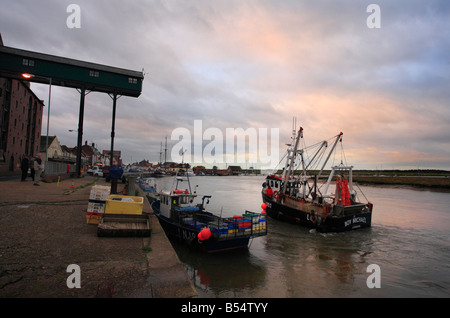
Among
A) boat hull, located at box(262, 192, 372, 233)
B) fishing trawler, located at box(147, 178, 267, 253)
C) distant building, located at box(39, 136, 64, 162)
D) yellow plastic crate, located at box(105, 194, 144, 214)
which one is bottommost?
boat hull, located at box(262, 192, 372, 233)

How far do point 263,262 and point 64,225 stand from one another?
9.26 metres

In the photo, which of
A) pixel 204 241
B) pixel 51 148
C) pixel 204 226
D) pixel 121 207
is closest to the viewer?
pixel 121 207

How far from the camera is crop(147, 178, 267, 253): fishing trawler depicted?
12.2 metres

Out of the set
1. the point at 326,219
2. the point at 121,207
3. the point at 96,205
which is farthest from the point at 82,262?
the point at 326,219

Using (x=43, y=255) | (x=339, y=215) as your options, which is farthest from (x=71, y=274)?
(x=339, y=215)

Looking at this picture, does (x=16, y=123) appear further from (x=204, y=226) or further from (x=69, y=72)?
(x=204, y=226)

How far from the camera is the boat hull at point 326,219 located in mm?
19078

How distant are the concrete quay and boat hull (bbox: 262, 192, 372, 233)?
13.1 meters

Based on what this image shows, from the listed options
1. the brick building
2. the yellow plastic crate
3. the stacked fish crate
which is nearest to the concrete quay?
the stacked fish crate

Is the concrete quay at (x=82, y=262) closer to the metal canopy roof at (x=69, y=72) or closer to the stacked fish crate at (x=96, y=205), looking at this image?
the stacked fish crate at (x=96, y=205)

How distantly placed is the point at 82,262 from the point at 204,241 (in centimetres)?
598

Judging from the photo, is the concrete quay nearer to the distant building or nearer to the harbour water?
the harbour water

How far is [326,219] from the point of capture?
18969 mm

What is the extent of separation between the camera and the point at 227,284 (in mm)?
9672
